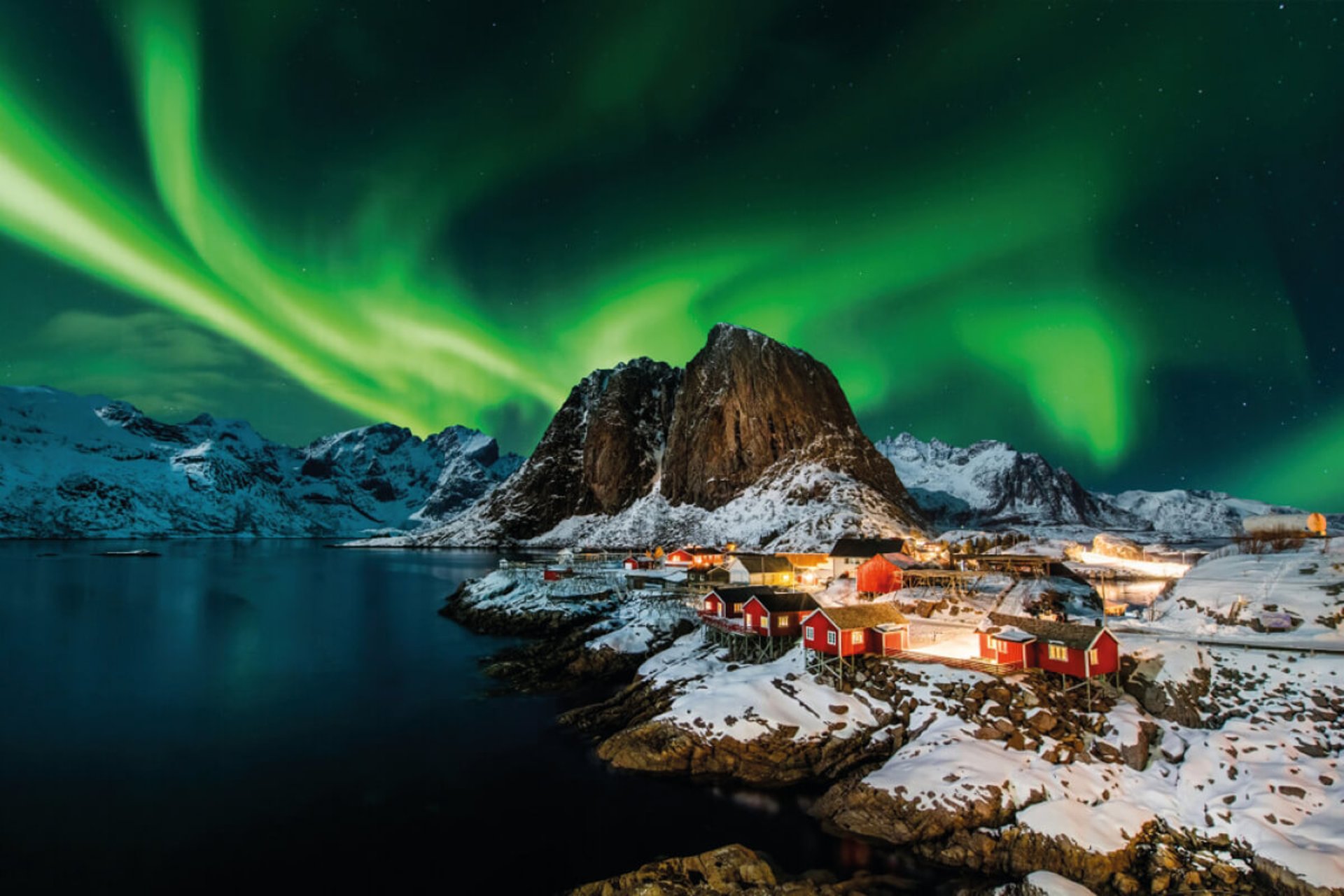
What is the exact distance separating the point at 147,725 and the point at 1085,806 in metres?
52.3

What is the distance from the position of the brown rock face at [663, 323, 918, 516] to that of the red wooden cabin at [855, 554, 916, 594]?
10401cm

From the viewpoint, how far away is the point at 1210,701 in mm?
30250

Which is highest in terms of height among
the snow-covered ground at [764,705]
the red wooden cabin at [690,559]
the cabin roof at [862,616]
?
the red wooden cabin at [690,559]

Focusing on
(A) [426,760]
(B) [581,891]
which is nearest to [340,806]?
(A) [426,760]

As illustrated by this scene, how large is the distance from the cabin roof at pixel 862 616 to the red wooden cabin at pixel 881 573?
1651 centimetres

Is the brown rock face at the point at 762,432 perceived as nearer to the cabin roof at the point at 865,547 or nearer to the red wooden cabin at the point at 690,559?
the red wooden cabin at the point at 690,559

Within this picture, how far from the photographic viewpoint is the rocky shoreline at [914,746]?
70.7 ft

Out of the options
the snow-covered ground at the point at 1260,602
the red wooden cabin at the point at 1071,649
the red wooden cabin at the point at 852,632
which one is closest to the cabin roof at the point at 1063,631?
the red wooden cabin at the point at 1071,649

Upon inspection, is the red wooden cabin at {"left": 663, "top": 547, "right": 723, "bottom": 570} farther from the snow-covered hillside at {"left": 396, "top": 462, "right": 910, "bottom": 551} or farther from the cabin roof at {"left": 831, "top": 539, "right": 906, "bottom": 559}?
the snow-covered hillside at {"left": 396, "top": 462, "right": 910, "bottom": 551}

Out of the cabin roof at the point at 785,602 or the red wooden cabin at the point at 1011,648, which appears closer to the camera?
the red wooden cabin at the point at 1011,648

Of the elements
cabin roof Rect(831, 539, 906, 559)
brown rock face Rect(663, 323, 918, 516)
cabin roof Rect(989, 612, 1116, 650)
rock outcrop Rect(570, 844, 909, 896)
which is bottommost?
rock outcrop Rect(570, 844, 909, 896)

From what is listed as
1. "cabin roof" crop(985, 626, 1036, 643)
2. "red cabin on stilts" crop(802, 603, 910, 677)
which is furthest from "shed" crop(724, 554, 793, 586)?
"cabin roof" crop(985, 626, 1036, 643)

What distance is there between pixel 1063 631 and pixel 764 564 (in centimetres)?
3765

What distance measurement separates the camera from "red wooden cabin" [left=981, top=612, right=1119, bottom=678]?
1262 inches
